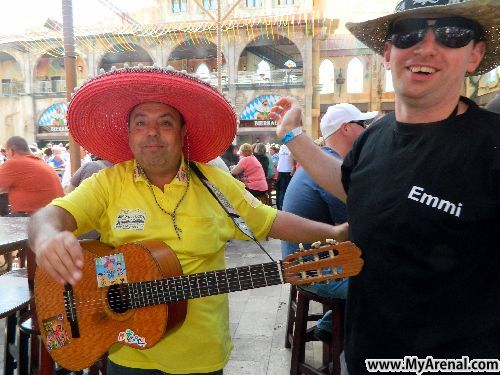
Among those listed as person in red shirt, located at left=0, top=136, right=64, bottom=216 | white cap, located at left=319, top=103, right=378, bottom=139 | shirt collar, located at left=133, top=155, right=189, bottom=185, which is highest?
white cap, located at left=319, top=103, right=378, bottom=139

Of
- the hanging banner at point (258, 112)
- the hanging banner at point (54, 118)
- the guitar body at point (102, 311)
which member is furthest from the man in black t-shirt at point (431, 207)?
the hanging banner at point (54, 118)

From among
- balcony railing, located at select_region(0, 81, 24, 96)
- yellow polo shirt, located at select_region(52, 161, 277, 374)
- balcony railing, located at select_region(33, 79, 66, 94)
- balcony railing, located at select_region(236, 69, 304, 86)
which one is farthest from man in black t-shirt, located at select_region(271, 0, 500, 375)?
balcony railing, located at select_region(0, 81, 24, 96)

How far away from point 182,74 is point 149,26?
22996 millimetres

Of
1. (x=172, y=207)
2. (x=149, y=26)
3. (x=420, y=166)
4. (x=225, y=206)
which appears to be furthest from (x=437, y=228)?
(x=149, y=26)

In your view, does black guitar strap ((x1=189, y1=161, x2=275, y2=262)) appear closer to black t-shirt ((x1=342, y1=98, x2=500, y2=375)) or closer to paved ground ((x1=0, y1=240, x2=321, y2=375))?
black t-shirt ((x1=342, y1=98, x2=500, y2=375))

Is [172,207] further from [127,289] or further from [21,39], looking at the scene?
[21,39]

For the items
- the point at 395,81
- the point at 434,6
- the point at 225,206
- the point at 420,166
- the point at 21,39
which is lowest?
the point at 225,206

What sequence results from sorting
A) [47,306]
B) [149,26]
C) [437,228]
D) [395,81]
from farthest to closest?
[149,26] → [47,306] → [395,81] → [437,228]

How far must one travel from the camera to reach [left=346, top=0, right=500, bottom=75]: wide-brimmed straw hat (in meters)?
1.31

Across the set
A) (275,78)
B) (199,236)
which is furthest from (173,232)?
(275,78)

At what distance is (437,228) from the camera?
129 cm

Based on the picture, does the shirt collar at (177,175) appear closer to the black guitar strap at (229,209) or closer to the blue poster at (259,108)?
the black guitar strap at (229,209)

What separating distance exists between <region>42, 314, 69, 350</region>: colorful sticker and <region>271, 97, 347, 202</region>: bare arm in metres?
1.35

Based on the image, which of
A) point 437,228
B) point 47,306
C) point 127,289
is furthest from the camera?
point 47,306
